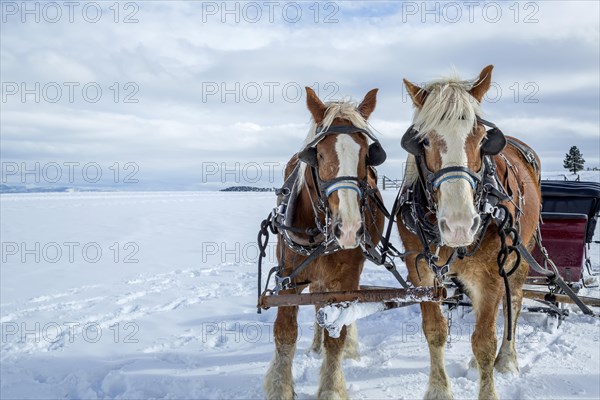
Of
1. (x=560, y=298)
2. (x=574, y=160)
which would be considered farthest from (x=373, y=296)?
(x=574, y=160)

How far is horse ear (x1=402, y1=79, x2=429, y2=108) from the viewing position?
10.2ft

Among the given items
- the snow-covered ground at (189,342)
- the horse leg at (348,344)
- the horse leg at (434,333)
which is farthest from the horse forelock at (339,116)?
the snow-covered ground at (189,342)

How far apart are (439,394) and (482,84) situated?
2428 mm

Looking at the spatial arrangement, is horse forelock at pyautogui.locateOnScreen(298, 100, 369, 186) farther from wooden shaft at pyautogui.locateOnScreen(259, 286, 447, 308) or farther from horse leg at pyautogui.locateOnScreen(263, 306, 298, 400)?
horse leg at pyautogui.locateOnScreen(263, 306, 298, 400)

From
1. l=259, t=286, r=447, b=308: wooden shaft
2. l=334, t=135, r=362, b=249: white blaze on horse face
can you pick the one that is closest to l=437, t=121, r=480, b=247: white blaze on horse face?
l=334, t=135, r=362, b=249: white blaze on horse face

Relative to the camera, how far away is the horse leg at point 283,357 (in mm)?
3553

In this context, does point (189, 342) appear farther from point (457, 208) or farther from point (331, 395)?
point (457, 208)

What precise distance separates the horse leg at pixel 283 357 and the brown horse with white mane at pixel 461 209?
1.09m

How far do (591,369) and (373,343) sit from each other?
2.01 m

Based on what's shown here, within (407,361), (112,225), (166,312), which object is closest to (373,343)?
(407,361)

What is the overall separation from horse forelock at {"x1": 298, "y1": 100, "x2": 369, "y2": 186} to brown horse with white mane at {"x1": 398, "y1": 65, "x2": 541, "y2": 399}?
37 centimetres

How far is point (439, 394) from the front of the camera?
3.47m

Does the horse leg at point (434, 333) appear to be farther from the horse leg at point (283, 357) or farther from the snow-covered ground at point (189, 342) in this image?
the horse leg at point (283, 357)

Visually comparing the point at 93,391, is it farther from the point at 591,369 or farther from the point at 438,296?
the point at 591,369
